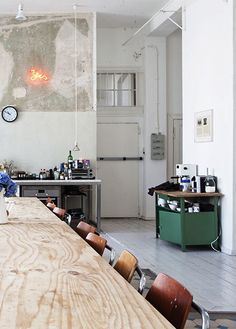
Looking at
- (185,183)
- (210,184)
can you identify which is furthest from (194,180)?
(210,184)

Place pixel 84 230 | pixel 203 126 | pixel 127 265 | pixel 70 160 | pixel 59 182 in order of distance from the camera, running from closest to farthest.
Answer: pixel 127 265
pixel 84 230
pixel 203 126
pixel 59 182
pixel 70 160

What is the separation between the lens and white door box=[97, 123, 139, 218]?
1155 centimetres

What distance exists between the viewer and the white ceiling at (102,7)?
31.2 feet

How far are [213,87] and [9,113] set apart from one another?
13.6 feet

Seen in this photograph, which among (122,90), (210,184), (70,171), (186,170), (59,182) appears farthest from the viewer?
(122,90)

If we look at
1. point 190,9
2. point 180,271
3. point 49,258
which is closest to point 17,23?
point 190,9

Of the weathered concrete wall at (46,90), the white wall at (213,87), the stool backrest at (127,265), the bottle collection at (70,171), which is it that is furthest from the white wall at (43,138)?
the stool backrest at (127,265)

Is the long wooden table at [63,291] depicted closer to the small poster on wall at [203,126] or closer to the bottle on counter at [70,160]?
the small poster on wall at [203,126]

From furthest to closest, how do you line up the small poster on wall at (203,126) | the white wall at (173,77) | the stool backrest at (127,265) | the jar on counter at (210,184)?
the white wall at (173,77) < the small poster on wall at (203,126) < the jar on counter at (210,184) < the stool backrest at (127,265)

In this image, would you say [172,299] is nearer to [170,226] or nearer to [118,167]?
[170,226]

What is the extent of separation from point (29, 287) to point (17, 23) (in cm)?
888

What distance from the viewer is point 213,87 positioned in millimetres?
7652

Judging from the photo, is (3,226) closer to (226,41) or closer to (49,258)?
(49,258)

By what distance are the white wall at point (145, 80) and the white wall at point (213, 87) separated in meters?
2.47
